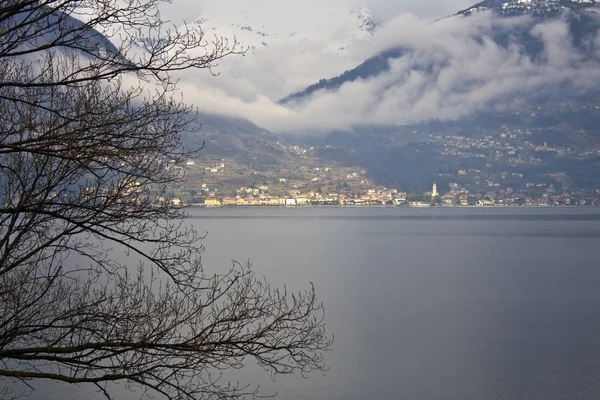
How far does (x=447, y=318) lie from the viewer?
4347 centimetres

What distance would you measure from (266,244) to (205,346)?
88319 mm

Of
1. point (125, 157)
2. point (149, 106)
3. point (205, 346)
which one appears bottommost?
point (205, 346)

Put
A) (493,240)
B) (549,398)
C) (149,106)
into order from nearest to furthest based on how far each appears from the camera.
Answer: (149,106) → (549,398) → (493,240)

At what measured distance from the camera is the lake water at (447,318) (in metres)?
29.1

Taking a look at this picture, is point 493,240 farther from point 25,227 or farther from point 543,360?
point 25,227

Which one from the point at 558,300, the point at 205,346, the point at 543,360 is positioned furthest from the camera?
the point at 558,300

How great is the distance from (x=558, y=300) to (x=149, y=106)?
150 ft

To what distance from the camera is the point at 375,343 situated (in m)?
36.1

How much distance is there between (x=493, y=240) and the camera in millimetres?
105688

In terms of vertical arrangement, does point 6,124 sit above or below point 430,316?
above

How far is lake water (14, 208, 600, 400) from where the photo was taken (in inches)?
1145

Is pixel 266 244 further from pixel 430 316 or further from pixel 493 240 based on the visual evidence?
pixel 430 316

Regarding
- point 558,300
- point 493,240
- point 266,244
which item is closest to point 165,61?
point 558,300

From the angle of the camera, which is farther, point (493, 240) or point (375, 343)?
point (493, 240)
